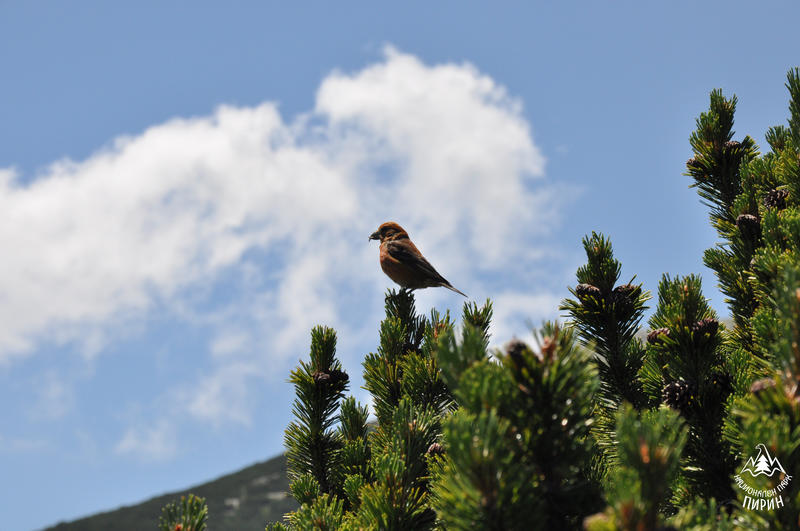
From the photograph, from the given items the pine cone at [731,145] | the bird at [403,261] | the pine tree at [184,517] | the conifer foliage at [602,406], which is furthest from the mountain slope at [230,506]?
the pine tree at [184,517]

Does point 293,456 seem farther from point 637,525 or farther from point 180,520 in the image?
point 637,525

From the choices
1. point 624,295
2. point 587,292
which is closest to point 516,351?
point 587,292

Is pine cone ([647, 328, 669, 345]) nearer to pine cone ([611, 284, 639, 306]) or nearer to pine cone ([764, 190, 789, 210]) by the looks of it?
pine cone ([611, 284, 639, 306])

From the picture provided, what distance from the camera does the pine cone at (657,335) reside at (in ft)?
7.44

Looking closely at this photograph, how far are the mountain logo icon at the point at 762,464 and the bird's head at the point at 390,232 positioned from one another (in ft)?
23.0

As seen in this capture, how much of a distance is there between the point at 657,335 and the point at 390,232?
6.28 meters

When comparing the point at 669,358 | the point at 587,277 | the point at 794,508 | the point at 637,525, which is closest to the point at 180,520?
the point at 637,525

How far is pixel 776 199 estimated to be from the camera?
295 cm

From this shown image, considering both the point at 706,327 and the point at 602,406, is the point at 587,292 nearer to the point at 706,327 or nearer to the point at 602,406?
the point at 602,406

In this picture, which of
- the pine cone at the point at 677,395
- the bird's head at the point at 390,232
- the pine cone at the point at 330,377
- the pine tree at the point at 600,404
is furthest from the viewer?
the bird's head at the point at 390,232

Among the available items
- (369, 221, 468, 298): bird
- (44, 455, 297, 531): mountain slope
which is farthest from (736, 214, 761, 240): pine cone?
(44, 455, 297, 531): mountain slope

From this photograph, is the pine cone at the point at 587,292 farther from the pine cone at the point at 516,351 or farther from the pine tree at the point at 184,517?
the pine tree at the point at 184,517

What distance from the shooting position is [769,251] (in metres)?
2.25

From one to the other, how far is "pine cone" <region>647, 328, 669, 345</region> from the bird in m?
5.49
